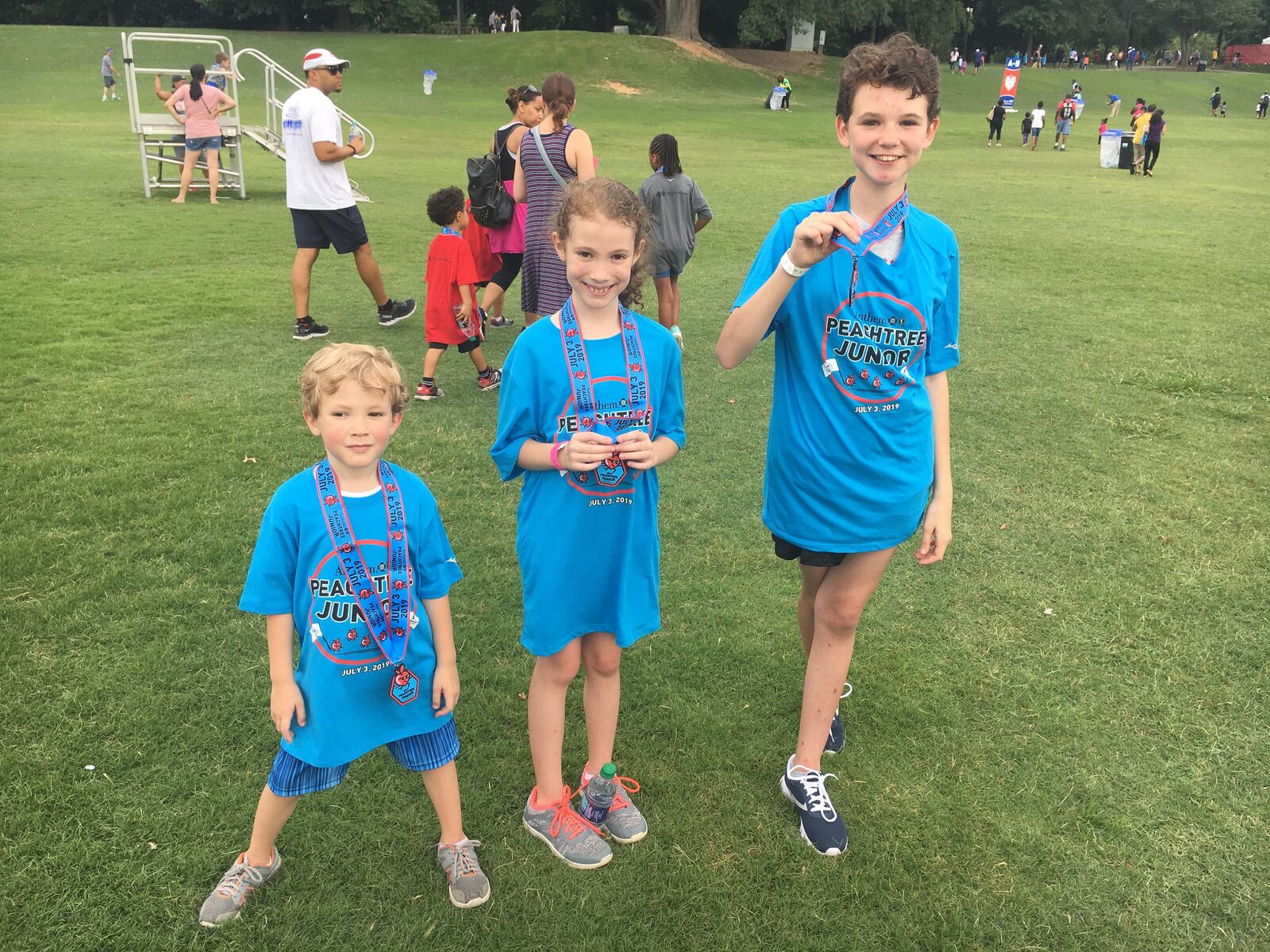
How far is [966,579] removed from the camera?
14.4 feet

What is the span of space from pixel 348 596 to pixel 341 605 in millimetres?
27

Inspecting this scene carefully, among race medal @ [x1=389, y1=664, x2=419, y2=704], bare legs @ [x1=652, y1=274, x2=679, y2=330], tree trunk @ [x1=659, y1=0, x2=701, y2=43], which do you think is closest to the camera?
race medal @ [x1=389, y1=664, x2=419, y2=704]

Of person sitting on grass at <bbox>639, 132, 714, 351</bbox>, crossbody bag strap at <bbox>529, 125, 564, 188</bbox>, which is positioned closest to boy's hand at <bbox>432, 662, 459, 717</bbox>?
crossbody bag strap at <bbox>529, 125, 564, 188</bbox>

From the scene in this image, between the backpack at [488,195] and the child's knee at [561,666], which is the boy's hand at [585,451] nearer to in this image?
the child's knee at [561,666]

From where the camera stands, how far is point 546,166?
20.0 ft

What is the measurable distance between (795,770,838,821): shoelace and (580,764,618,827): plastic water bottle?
A: 60 centimetres

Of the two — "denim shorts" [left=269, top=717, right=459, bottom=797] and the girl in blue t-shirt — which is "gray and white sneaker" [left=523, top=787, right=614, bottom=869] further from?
"denim shorts" [left=269, top=717, right=459, bottom=797]

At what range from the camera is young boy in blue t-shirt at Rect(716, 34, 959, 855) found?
7.80ft

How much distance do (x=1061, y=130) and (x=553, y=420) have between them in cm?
3202

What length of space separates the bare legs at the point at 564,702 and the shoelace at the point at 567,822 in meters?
0.03

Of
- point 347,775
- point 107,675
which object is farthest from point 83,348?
point 347,775

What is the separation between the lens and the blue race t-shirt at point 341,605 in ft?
7.26

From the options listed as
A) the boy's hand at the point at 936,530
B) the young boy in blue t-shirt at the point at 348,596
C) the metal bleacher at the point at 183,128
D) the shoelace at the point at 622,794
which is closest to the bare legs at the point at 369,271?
the young boy in blue t-shirt at the point at 348,596

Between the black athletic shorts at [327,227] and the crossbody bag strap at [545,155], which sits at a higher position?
the crossbody bag strap at [545,155]
